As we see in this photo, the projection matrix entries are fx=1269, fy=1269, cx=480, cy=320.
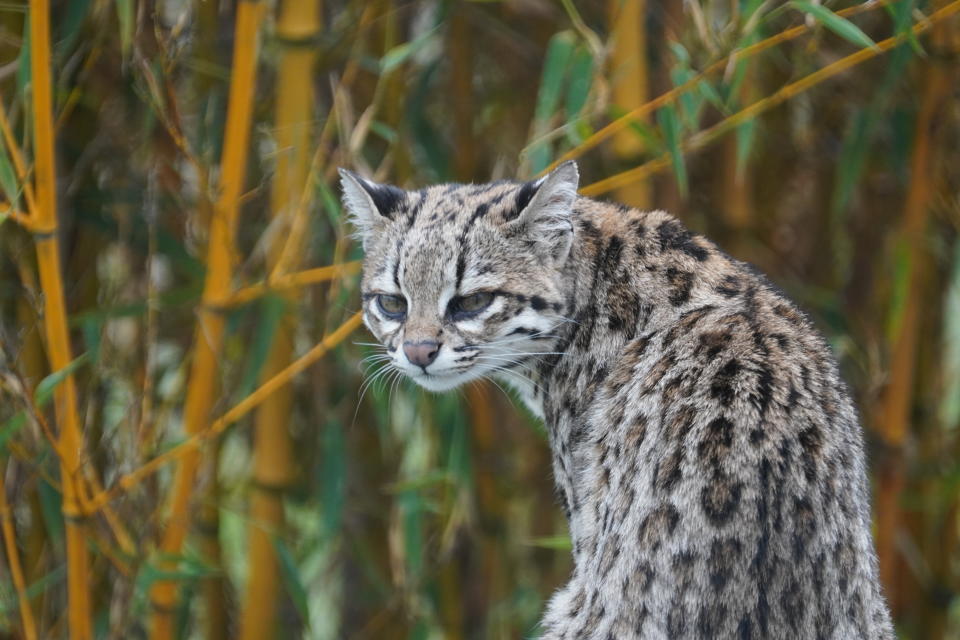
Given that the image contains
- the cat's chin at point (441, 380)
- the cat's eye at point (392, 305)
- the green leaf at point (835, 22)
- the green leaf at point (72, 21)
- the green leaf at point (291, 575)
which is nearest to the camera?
the green leaf at point (835, 22)

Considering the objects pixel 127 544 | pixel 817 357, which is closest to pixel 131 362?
pixel 127 544

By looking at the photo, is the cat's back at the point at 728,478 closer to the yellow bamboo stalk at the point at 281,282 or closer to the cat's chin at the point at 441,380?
the cat's chin at the point at 441,380

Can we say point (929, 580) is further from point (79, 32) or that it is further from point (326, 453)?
point (79, 32)

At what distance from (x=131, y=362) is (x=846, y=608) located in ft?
10.2

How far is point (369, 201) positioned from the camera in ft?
12.9

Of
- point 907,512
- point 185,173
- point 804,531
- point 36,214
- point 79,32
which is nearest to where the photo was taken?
point 804,531

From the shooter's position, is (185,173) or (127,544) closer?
(127,544)

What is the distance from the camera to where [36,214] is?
11.7ft

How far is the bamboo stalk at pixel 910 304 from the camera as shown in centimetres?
445

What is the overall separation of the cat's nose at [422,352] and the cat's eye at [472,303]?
0.14 meters

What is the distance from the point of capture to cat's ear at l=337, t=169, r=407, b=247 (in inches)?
153

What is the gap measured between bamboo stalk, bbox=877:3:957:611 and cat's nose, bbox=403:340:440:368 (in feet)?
5.92

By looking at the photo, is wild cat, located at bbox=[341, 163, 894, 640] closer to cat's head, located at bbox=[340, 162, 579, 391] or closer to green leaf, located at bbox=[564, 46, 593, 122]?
cat's head, located at bbox=[340, 162, 579, 391]

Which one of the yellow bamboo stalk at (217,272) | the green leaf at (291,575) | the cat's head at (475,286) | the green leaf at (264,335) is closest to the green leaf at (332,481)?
the green leaf at (291,575)
